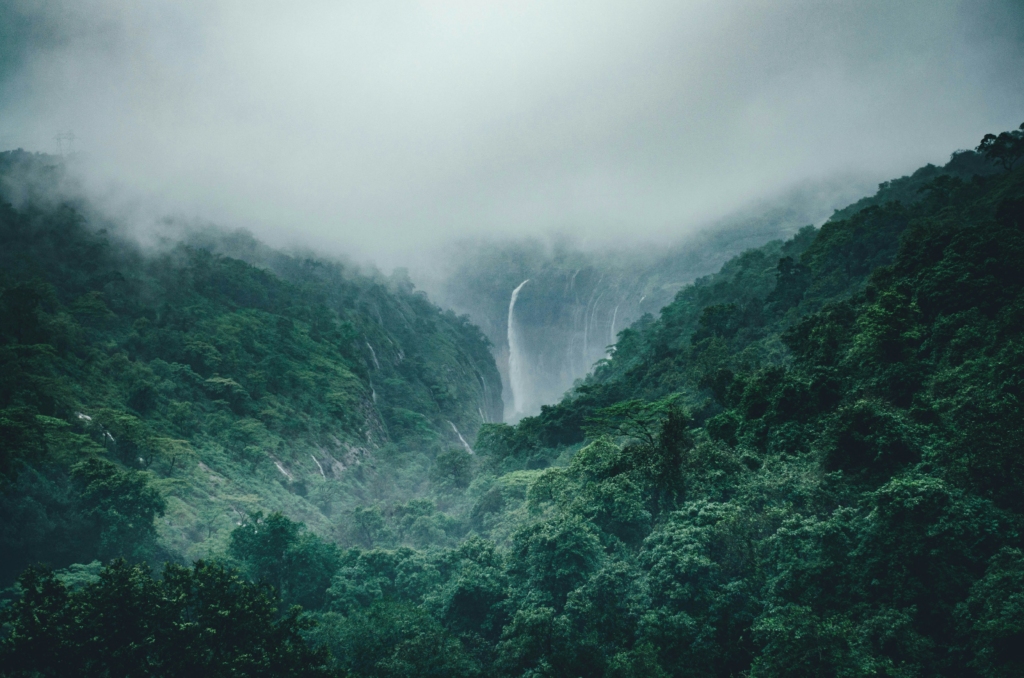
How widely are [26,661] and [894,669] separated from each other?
20.4 meters

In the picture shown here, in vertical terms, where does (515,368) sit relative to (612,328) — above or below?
below

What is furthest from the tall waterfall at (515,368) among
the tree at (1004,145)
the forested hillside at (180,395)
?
the tree at (1004,145)

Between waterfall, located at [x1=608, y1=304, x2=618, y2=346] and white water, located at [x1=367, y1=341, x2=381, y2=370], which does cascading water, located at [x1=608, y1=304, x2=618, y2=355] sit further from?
white water, located at [x1=367, y1=341, x2=381, y2=370]

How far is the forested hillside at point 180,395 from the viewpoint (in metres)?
29.3

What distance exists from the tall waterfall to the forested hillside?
43.0 metres

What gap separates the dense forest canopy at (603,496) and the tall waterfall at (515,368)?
7673 cm

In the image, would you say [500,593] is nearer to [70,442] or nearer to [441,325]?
[70,442]

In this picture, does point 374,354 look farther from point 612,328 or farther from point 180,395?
point 612,328

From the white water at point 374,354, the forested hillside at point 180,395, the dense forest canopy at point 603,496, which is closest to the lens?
the dense forest canopy at point 603,496

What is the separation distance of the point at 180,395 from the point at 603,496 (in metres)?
35.8

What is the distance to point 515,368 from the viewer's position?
141 meters

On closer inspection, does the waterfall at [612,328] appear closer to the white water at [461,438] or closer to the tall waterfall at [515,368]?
the tall waterfall at [515,368]

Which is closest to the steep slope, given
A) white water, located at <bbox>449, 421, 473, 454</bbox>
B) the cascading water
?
the cascading water

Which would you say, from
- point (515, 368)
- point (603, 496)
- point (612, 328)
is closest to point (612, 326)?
point (612, 328)
